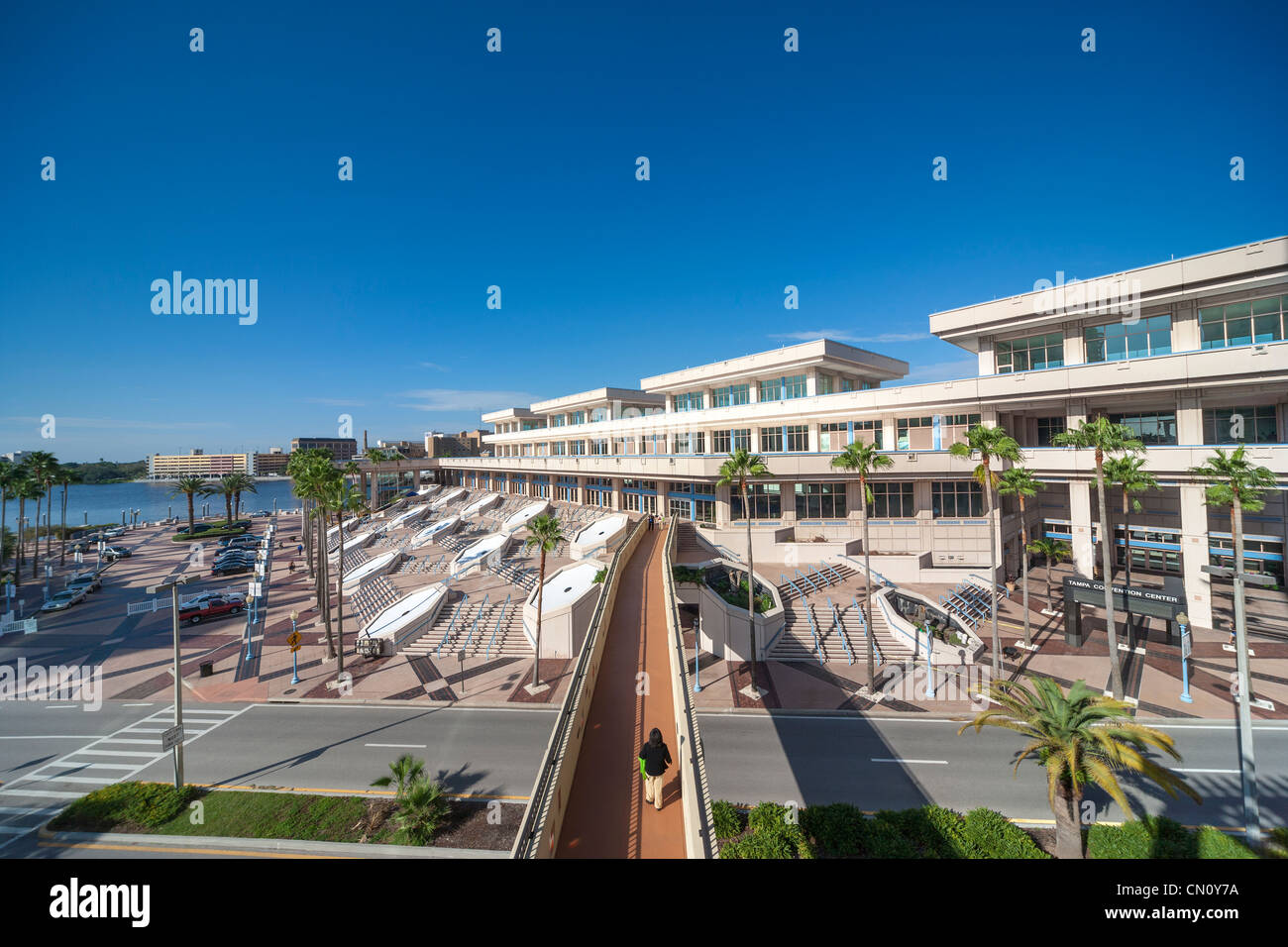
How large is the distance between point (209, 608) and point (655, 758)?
44.9 meters

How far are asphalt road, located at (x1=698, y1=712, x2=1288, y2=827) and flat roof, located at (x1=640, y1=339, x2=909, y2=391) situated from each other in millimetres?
28941

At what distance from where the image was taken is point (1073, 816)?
1270cm

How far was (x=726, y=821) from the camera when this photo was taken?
46.8 feet

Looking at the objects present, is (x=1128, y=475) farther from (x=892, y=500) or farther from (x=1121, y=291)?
(x=892, y=500)

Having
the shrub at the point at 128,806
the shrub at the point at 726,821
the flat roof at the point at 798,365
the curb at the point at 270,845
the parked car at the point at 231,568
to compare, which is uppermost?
the flat roof at the point at 798,365

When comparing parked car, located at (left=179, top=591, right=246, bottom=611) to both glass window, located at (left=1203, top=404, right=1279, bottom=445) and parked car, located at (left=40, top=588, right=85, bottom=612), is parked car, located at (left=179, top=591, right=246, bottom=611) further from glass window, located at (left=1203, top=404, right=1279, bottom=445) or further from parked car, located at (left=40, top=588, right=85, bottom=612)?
glass window, located at (left=1203, top=404, right=1279, bottom=445)

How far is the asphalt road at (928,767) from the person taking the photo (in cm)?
1597

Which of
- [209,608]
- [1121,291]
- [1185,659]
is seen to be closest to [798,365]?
[1121,291]

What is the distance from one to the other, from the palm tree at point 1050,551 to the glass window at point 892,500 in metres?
9.02

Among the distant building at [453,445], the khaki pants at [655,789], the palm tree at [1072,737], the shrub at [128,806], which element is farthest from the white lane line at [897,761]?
the distant building at [453,445]

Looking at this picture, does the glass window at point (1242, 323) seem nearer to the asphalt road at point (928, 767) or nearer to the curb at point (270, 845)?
the asphalt road at point (928, 767)

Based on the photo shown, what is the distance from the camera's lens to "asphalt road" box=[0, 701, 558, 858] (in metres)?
18.1
